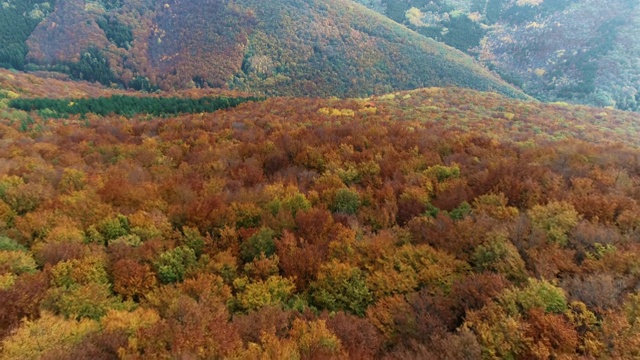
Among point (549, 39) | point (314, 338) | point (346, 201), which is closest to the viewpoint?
point (314, 338)

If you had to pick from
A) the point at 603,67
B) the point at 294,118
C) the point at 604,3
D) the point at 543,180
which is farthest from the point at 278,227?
the point at 604,3

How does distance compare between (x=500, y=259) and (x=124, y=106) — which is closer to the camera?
(x=500, y=259)

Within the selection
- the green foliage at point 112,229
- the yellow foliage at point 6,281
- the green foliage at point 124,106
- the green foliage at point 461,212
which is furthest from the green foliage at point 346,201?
the green foliage at point 124,106

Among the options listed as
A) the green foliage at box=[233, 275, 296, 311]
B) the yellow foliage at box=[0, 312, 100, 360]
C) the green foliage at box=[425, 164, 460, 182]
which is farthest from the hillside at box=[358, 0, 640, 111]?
the yellow foliage at box=[0, 312, 100, 360]

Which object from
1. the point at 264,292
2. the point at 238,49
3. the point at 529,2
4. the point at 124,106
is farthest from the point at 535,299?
the point at 529,2

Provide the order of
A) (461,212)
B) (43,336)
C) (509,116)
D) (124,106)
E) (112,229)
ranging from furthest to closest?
(124,106)
(509,116)
(461,212)
(112,229)
(43,336)

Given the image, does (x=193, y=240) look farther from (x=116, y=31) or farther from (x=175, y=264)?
(x=116, y=31)

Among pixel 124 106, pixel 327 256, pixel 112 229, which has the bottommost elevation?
pixel 124 106

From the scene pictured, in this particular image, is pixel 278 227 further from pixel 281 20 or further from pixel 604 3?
pixel 604 3
